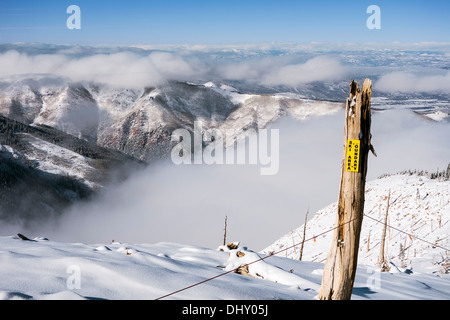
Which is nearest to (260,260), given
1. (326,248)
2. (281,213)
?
(326,248)

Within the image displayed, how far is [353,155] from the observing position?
19.2 feet

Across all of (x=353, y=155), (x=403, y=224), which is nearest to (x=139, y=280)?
(x=353, y=155)

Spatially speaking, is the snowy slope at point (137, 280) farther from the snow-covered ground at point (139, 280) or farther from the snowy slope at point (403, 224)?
the snowy slope at point (403, 224)

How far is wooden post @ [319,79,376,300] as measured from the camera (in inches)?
228

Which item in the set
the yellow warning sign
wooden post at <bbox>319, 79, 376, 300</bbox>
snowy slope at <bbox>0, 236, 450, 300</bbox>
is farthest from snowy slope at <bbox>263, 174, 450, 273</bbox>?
the yellow warning sign

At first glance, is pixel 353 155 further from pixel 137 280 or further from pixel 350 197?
pixel 137 280

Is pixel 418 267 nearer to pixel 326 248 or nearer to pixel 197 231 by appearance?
pixel 326 248

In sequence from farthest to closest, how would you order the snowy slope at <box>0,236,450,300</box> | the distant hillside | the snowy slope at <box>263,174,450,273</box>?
the distant hillside < the snowy slope at <box>263,174,450,273</box> < the snowy slope at <box>0,236,450,300</box>

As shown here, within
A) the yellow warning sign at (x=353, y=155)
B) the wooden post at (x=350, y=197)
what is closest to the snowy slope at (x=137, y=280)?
the wooden post at (x=350, y=197)

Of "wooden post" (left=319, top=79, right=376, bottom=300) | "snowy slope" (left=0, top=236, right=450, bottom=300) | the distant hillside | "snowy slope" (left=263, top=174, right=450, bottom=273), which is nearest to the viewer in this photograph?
"wooden post" (left=319, top=79, right=376, bottom=300)

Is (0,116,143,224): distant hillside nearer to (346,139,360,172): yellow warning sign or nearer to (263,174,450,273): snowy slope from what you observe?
(263,174,450,273): snowy slope

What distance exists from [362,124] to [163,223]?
19070cm

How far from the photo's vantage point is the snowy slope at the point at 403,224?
128ft
